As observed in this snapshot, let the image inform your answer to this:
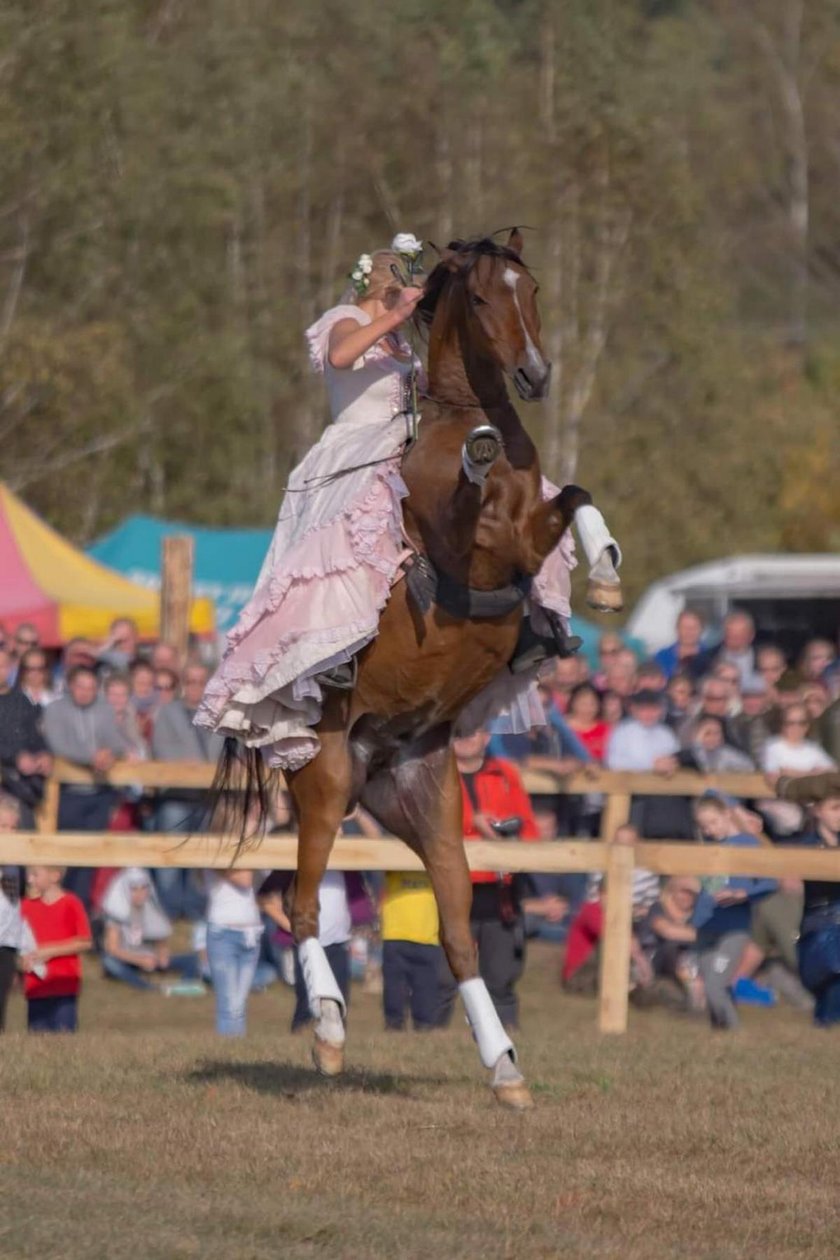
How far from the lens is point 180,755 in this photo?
15180 millimetres

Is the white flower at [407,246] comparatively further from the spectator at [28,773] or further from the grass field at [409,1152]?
the spectator at [28,773]

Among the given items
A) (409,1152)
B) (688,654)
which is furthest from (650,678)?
(409,1152)

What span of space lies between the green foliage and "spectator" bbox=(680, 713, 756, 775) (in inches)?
650

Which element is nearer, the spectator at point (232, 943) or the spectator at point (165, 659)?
the spectator at point (232, 943)

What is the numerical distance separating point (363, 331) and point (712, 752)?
25.4 feet

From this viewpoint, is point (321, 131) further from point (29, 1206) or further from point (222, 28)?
point (29, 1206)

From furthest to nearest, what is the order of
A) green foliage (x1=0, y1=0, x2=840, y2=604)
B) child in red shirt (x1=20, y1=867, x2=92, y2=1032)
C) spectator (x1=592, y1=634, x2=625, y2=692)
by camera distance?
1. green foliage (x1=0, y1=0, x2=840, y2=604)
2. spectator (x1=592, y1=634, x2=625, y2=692)
3. child in red shirt (x1=20, y1=867, x2=92, y2=1032)

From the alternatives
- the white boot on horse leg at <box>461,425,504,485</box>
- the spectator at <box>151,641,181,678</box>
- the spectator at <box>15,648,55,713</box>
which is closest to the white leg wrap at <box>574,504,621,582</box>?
the white boot on horse leg at <box>461,425,504,485</box>

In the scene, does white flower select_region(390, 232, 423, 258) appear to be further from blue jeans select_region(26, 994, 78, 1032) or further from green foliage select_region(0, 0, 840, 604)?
green foliage select_region(0, 0, 840, 604)

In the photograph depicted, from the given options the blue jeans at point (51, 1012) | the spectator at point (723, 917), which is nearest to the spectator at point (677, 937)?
the spectator at point (723, 917)

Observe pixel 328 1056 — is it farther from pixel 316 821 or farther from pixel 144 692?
pixel 144 692

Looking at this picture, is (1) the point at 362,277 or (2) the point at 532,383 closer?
(2) the point at 532,383

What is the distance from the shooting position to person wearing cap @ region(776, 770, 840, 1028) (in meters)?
10.5

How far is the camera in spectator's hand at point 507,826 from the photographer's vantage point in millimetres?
10773
